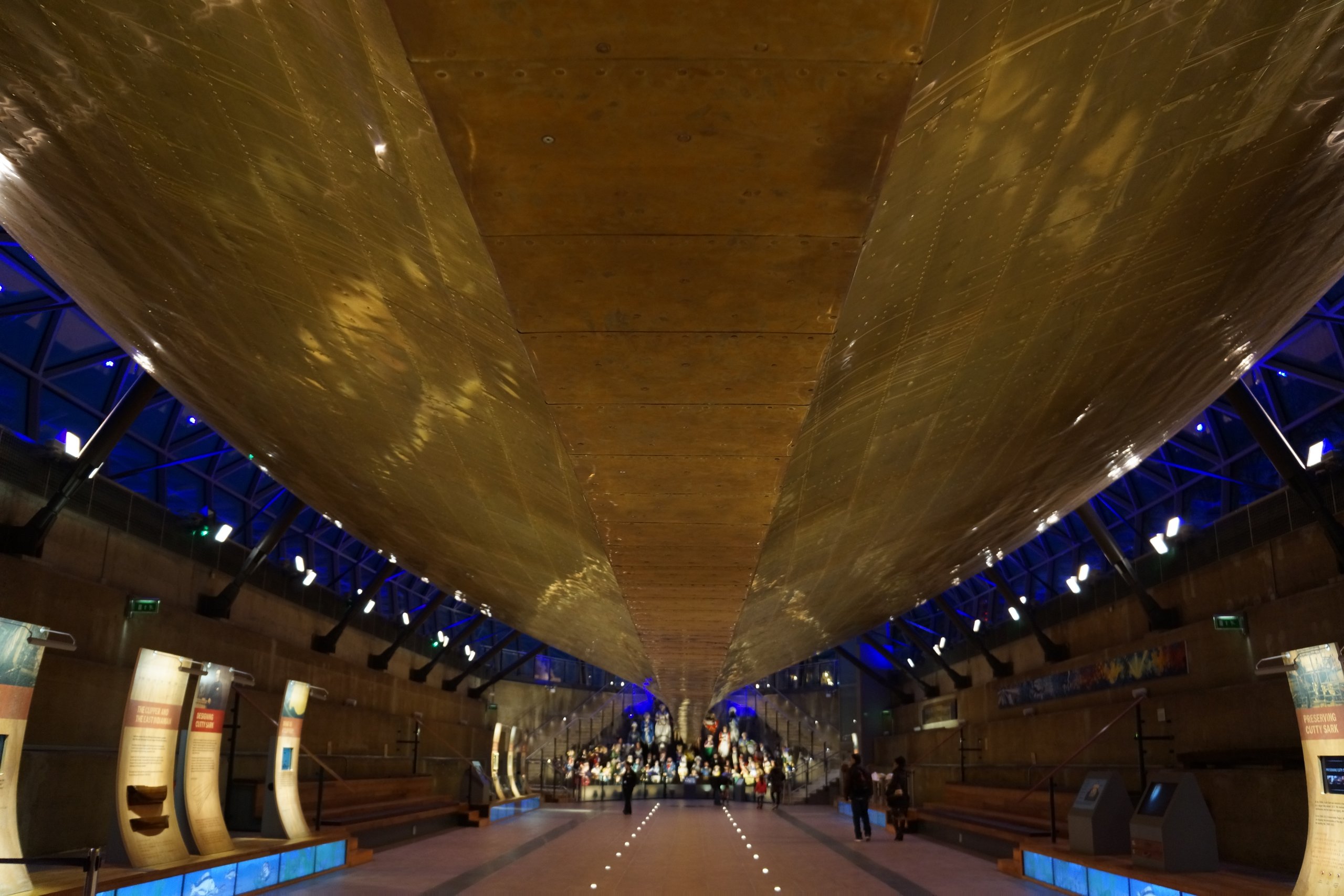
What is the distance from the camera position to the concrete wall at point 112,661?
41.5ft

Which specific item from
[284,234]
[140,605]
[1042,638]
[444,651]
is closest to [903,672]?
[1042,638]

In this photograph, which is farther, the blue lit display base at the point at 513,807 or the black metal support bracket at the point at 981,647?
the black metal support bracket at the point at 981,647

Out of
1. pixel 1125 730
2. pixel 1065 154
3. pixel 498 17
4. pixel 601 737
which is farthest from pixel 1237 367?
pixel 601 737

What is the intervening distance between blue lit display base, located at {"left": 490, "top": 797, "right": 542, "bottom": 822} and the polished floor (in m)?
2.43

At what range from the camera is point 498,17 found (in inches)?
89.7

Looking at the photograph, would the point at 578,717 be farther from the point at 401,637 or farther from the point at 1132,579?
the point at 1132,579

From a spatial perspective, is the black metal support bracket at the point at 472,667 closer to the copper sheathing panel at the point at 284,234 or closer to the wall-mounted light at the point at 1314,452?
the wall-mounted light at the point at 1314,452

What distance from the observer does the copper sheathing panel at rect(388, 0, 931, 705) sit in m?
2.33

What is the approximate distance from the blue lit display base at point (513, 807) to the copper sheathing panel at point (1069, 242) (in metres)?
17.0

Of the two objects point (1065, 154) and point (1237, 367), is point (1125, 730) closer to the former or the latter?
point (1237, 367)

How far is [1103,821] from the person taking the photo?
10.1 metres

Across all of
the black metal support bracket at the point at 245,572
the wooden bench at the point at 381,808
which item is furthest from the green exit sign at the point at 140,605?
the wooden bench at the point at 381,808

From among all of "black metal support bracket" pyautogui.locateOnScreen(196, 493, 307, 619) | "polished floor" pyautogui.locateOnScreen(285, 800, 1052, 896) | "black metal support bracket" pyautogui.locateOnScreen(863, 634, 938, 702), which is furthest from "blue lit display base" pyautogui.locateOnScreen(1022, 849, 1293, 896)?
"black metal support bracket" pyautogui.locateOnScreen(863, 634, 938, 702)

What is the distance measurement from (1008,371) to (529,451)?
2.89m
